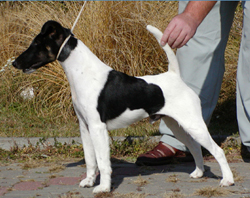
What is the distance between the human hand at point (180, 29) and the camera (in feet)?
9.06

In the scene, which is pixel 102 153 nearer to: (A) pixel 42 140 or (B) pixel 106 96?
(B) pixel 106 96

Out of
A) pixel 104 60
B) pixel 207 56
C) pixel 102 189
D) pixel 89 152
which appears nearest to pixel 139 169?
pixel 89 152

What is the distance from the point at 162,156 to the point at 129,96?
114 centimetres

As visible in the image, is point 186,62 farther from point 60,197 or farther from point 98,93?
point 60,197

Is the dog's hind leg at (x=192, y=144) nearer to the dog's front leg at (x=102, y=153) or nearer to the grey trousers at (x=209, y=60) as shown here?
the grey trousers at (x=209, y=60)

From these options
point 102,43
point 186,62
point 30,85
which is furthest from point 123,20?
point 186,62

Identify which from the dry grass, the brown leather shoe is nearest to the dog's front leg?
the brown leather shoe

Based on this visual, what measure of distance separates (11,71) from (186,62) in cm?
353

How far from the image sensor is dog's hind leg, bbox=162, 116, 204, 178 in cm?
334

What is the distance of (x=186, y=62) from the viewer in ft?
13.0

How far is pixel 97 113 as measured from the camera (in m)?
2.90

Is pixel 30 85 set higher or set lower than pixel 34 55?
lower

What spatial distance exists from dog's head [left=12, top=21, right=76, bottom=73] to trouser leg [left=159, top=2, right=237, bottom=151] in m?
1.50

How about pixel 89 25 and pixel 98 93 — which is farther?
pixel 89 25
